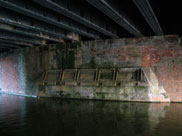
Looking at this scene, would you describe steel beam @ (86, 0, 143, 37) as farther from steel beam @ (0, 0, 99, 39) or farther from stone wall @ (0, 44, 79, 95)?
stone wall @ (0, 44, 79, 95)

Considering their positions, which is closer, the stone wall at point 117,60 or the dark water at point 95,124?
the dark water at point 95,124

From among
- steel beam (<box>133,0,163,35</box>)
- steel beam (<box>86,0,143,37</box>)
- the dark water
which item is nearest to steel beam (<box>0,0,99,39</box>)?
steel beam (<box>86,0,143,37</box>)

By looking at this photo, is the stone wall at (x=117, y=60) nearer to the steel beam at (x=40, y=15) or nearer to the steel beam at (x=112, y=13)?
the steel beam at (x=112, y=13)

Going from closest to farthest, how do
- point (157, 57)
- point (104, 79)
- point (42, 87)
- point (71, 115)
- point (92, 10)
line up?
point (71, 115)
point (92, 10)
point (157, 57)
point (104, 79)
point (42, 87)

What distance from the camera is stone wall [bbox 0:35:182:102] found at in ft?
33.2

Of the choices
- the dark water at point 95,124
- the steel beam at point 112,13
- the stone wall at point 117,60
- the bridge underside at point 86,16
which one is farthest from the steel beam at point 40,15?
the dark water at point 95,124

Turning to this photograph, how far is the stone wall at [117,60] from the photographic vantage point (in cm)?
1011

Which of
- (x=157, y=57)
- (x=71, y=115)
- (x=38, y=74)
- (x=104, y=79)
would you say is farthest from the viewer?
(x=38, y=74)

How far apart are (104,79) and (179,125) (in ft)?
19.4

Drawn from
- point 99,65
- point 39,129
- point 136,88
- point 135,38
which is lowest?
point 39,129

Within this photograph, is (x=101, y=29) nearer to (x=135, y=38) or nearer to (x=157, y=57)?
(x=135, y=38)

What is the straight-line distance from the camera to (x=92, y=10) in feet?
26.1

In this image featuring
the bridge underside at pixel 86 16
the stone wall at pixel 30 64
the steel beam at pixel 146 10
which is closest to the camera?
the steel beam at pixel 146 10

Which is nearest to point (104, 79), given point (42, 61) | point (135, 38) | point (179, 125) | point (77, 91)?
point (77, 91)
